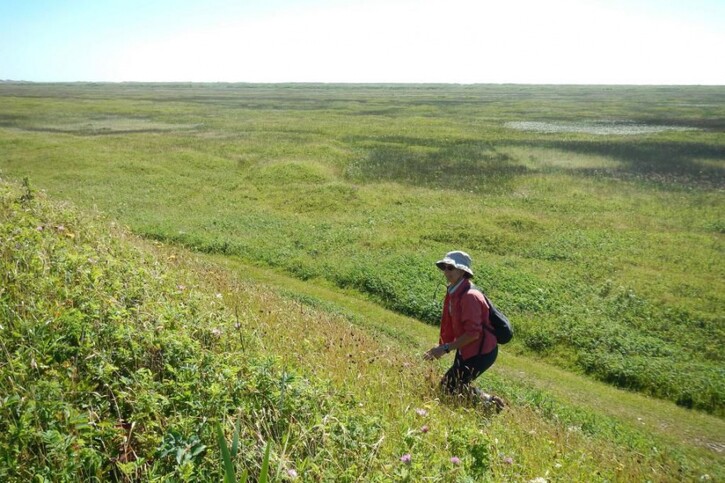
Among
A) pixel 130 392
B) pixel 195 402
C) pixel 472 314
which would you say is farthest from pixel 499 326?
pixel 130 392

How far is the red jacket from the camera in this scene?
23.6ft

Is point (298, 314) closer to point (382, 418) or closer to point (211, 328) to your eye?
point (211, 328)

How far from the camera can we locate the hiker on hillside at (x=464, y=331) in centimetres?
720

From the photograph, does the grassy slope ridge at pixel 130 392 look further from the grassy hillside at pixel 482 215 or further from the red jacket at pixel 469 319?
the grassy hillside at pixel 482 215

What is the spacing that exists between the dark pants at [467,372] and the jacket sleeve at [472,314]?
49 centimetres

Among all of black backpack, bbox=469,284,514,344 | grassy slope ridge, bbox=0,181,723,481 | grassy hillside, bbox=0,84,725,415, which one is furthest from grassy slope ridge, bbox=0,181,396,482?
grassy hillside, bbox=0,84,725,415

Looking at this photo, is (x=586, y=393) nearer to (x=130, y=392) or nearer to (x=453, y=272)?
(x=453, y=272)

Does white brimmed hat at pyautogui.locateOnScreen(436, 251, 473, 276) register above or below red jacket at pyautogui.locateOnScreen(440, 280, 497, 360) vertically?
above

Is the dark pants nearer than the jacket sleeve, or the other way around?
the jacket sleeve

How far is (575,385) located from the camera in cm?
1189

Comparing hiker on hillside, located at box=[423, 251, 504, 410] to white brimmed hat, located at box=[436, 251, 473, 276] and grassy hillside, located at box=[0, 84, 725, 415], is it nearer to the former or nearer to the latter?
white brimmed hat, located at box=[436, 251, 473, 276]

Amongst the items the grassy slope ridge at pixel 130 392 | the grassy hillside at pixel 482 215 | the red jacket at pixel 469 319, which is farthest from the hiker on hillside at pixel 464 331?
the grassy hillside at pixel 482 215

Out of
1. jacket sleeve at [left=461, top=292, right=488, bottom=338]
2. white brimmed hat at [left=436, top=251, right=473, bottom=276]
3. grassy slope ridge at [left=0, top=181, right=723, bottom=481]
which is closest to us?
grassy slope ridge at [left=0, top=181, right=723, bottom=481]

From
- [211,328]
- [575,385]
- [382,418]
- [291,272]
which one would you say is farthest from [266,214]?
[382,418]
